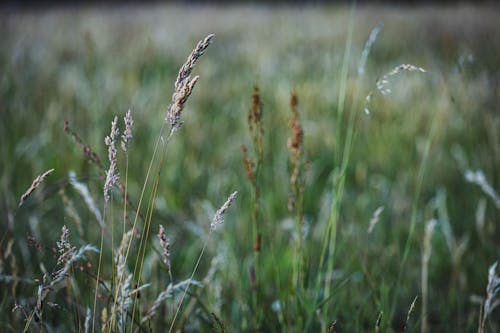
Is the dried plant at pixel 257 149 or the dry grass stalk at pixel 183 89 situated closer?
the dry grass stalk at pixel 183 89

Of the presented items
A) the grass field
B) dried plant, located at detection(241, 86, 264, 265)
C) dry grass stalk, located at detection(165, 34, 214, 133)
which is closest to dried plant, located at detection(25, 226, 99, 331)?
the grass field

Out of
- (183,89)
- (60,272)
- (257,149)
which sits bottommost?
(60,272)

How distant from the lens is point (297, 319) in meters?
1.01

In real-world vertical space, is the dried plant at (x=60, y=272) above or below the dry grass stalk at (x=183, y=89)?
below

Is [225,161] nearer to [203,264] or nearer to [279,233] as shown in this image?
[279,233]

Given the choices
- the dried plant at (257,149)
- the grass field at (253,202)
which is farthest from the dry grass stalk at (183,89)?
the dried plant at (257,149)

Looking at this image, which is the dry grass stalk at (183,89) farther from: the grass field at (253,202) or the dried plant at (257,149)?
the dried plant at (257,149)

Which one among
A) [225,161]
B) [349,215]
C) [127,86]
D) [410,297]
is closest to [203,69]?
[127,86]

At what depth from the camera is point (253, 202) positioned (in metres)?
1.02

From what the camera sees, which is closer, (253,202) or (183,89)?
(183,89)

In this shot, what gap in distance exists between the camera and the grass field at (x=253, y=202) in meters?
0.98

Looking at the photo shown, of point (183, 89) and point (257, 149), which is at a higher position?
point (183, 89)

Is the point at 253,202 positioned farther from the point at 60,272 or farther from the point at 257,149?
the point at 60,272

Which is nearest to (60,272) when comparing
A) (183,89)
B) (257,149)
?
(183,89)
